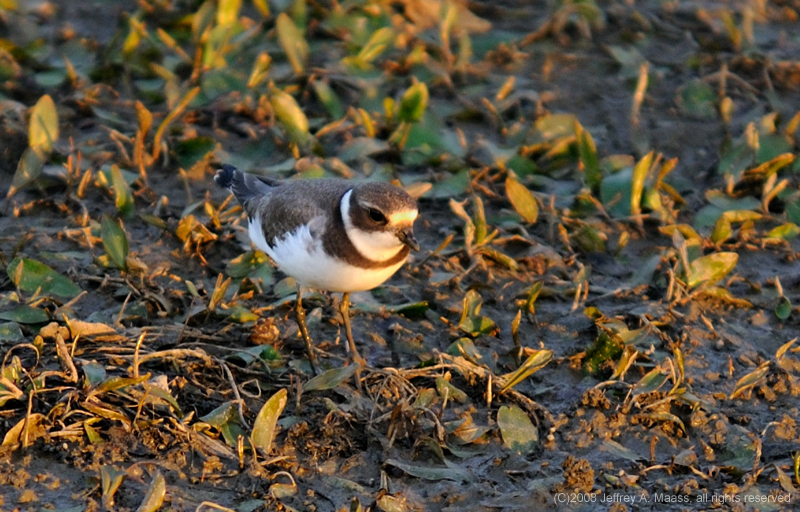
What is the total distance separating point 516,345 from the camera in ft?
17.3

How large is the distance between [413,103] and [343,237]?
7.88 feet

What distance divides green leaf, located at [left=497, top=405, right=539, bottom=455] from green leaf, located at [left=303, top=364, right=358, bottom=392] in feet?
2.36

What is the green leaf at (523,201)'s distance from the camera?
6.30 meters

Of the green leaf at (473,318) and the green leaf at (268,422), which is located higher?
the green leaf at (268,422)

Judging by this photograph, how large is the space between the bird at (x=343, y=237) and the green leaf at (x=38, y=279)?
108cm

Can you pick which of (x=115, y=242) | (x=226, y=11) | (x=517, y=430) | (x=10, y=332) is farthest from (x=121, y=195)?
(x=517, y=430)

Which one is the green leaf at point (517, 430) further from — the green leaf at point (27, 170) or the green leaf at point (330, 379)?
the green leaf at point (27, 170)

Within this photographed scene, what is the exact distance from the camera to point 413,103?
6.98m

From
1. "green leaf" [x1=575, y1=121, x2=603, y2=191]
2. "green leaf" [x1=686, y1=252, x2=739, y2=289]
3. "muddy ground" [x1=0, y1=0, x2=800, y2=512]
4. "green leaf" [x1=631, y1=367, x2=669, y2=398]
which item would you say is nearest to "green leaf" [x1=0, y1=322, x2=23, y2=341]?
"muddy ground" [x1=0, y1=0, x2=800, y2=512]

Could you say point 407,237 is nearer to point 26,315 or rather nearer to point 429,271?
point 429,271

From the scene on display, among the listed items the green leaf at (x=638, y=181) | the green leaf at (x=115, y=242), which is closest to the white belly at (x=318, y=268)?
the green leaf at (x=115, y=242)

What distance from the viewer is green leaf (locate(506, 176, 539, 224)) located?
630 centimetres

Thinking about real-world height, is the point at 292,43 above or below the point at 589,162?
above

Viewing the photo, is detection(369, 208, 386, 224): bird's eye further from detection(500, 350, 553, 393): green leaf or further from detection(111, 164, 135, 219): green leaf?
detection(111, 164, 135, 219): green leaf
